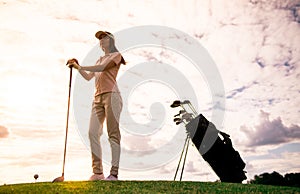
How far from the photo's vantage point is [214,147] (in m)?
10.3

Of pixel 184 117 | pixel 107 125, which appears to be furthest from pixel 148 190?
pixel 184 117

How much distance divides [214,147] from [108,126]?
14.5ft

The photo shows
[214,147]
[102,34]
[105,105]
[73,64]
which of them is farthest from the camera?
[214,147]

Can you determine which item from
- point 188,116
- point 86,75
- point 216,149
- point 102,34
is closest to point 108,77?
point 86,75

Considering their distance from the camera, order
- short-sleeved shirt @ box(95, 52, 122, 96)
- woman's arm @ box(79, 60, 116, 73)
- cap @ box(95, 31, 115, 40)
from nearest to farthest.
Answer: woman's arm @ box(79, 60, 116, 73) < short-sleeved shirt @ box(95, 52, 122, 96) < cap @ box(95, 31, 115, 40)

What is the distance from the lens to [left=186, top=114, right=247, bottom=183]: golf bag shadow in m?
10.2

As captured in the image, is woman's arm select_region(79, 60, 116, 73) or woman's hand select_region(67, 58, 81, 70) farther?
woman's hand select_region(67, 58, 81, 70)

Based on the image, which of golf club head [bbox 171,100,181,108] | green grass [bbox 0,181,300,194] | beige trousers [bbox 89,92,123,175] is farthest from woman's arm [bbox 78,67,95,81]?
golf club head [bbox 171,100,181,108]

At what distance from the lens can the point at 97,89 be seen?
Answer: 7.36 m

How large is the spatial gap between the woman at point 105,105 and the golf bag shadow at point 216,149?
3.87 m

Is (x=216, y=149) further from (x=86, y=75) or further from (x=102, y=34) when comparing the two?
(x=102, y=34)

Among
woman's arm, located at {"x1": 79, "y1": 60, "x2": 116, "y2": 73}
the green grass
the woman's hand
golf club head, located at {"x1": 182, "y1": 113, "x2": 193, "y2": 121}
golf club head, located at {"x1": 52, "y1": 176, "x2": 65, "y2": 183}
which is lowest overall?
the green grass

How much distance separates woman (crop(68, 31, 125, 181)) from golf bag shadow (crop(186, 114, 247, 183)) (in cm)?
387

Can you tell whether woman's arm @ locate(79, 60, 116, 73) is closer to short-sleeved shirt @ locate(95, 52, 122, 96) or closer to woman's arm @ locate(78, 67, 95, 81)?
short-sleeved shirt @ locate(95, 52, 122, 96)
